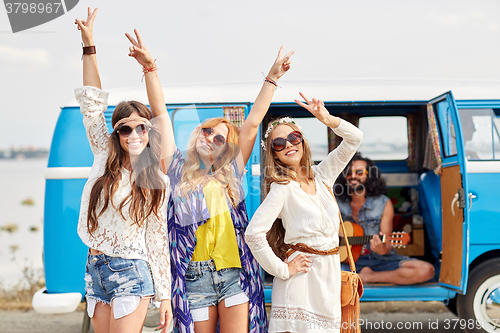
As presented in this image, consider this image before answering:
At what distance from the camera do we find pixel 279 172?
2.30m

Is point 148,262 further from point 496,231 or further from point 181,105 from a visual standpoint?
point 496,231

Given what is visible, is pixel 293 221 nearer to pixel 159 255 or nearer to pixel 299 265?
pixel 299 265

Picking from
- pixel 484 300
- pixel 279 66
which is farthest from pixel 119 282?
pixel 484 300

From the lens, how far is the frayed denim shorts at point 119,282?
74.4 inches

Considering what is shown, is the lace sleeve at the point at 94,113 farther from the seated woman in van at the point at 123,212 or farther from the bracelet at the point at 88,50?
the bracelet at the point at 88,50

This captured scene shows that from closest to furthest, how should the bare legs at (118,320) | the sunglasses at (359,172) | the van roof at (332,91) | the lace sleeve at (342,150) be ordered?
the bare legs at (118,320)
the lace sleeve at (342,150)
the van roof at (332,91)
the sunglasses at (359,172)

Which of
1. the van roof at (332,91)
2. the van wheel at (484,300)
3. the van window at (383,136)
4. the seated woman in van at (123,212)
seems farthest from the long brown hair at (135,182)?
the van window at (383,136)

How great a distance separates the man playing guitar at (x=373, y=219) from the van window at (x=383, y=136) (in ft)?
0.86

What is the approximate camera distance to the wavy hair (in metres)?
4.78

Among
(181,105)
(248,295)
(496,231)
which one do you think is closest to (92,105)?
(248,295)

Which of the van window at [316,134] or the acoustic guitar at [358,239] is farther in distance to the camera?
the van window at [316,134]

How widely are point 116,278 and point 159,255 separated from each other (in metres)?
0.22

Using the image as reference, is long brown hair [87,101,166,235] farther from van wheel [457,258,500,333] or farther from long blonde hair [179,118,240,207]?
van wheel [457,258,500,333]

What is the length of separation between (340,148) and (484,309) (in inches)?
104
